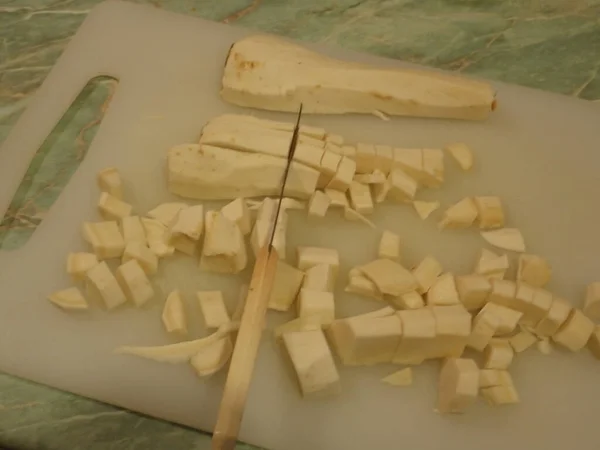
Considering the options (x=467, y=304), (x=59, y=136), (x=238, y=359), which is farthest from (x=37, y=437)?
(x=467, y=304)

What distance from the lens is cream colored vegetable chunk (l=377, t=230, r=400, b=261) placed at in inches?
55.1

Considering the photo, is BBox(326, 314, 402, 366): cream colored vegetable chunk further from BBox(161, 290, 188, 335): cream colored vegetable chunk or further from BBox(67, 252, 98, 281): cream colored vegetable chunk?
BBox(67, 252, 98, 281): cream colored vegetable chunk

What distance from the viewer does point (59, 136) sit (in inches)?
63.5

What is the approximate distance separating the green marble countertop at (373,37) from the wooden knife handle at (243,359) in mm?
614

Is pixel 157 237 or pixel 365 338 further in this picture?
pixel 157 237

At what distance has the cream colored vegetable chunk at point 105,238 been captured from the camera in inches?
52.3

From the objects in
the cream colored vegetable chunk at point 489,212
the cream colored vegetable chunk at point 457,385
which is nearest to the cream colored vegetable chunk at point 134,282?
the cream colored vegetable chunk at point 457,385

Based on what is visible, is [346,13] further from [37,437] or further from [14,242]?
[37,437]

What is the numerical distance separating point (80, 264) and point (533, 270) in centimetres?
93

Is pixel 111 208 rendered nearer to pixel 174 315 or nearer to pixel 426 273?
pixel 174 315

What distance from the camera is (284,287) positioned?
4.27 feet

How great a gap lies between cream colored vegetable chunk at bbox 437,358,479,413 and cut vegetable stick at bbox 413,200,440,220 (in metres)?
0.36

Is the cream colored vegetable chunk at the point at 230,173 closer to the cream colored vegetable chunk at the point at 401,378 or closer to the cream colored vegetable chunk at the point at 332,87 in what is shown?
the cream colored vegetable chunk at the point at 332,87

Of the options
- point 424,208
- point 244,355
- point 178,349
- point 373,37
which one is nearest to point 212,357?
point 178,349
